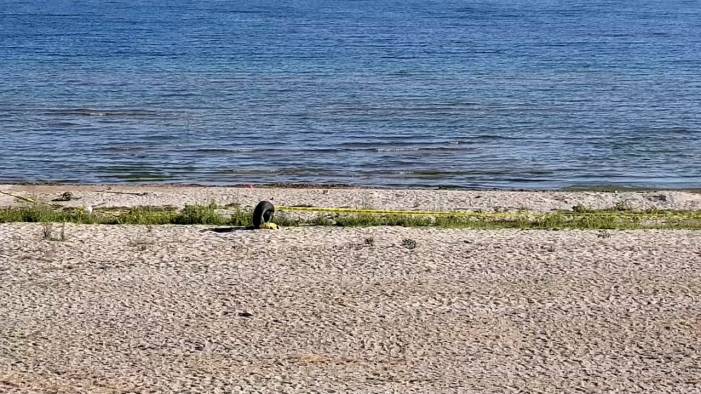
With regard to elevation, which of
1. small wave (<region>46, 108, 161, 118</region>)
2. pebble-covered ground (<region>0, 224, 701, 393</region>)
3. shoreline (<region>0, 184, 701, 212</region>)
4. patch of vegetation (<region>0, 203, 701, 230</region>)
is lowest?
pebble-covered ground (<region>0, 224, 701, 393</region>)

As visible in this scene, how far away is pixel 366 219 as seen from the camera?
14305mm

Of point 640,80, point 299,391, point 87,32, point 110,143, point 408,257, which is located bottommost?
point 299,391

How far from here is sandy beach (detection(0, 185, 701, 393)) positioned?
895 centimetres

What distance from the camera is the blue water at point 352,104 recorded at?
21906mm

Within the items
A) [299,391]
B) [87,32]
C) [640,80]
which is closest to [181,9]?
[87,32]

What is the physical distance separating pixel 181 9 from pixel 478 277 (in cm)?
6184

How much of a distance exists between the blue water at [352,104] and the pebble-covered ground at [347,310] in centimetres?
807

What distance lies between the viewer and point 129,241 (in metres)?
12.7

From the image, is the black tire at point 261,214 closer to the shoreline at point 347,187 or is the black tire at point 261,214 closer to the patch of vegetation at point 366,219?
the patch of vegetation at point 366,219

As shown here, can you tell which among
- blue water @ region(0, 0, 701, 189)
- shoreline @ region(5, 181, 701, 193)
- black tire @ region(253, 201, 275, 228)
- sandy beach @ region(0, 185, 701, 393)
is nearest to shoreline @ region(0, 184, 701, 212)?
shoreline @ region(5, 181, 701, 193)

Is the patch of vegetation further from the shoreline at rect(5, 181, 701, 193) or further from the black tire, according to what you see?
the shoreline at rect(5, 181, 701, 193)

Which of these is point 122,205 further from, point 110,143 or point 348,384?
point 348,384

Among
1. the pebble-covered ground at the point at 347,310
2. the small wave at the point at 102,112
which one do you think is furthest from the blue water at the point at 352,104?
the pebble-covered ground at the point at 347,310

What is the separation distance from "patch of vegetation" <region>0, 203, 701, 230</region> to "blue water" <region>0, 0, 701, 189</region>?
5.04m
